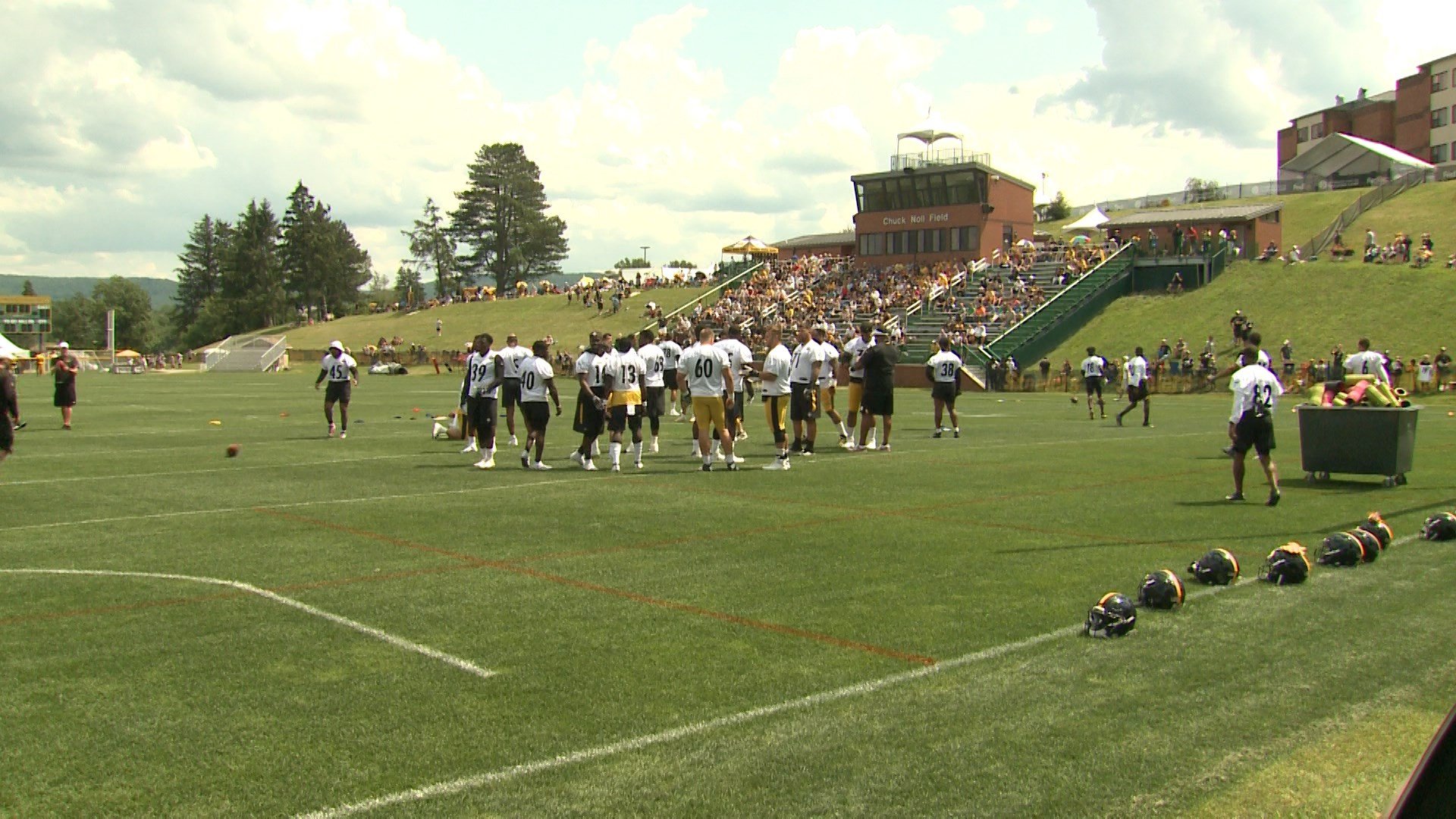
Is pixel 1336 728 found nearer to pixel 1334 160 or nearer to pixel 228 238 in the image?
pixel 1334 160

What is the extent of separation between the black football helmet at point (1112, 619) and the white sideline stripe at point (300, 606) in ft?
11.8

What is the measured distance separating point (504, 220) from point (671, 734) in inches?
5016

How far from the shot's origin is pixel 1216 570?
842 centimetres

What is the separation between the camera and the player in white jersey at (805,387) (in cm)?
1845

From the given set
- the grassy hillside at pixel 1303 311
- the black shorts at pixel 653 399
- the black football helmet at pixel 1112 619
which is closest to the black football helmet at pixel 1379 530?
the black football helmet at pixel 1112 619

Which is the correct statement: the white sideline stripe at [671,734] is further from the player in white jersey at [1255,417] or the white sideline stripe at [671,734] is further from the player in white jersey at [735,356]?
the player in white jersey at [735,356]

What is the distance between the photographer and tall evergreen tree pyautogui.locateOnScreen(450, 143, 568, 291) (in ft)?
418

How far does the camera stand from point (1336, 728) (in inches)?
212

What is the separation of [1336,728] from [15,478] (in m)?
16.3

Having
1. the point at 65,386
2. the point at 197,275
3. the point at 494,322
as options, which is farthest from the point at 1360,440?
the point at 197,275

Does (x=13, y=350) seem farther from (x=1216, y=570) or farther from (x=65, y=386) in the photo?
(x=1216, y=570)

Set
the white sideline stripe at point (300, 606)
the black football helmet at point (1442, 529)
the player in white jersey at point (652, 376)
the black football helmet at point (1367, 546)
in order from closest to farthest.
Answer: the white sideline stripe at point (300, 606) < the black football helmet at point (1367, 546) < the black football helmet at point (1442, 529) < the player in white jersey at point (652, 376)

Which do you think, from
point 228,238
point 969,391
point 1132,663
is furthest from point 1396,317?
point 228,238

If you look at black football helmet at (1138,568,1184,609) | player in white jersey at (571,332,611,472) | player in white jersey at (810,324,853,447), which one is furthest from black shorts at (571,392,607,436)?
black football helmet at (1138,568,1184,609)
